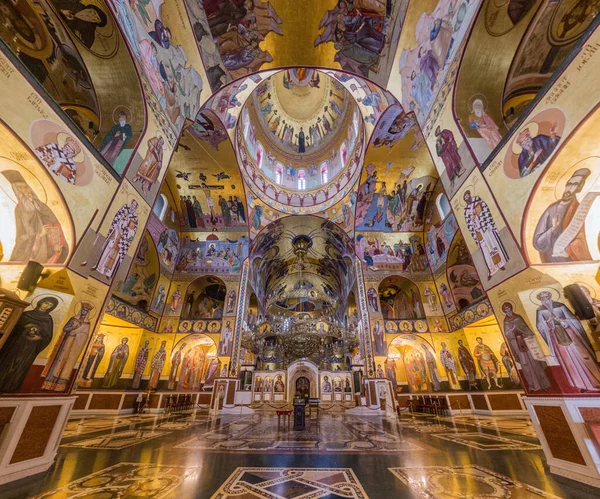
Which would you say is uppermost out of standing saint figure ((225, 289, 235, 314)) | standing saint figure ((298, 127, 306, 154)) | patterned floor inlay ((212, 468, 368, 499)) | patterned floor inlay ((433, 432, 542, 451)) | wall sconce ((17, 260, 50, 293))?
standing saint figure ((298, 127, 306, 154))

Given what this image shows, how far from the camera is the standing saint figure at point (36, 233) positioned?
177 inches

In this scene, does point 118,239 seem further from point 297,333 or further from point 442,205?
point 442,205

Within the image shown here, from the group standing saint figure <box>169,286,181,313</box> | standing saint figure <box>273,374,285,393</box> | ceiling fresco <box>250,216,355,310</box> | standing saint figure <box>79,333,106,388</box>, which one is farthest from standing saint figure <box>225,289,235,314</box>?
standing saint figure <box>273,374,285,393</box>

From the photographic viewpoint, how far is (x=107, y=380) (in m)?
11.8

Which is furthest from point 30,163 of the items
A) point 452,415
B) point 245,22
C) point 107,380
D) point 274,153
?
point 452,415

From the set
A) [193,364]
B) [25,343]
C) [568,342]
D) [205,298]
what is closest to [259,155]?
[205,298]

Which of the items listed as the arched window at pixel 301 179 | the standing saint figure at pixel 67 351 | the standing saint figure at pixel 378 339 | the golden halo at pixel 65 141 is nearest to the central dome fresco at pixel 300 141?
the arched window at pixel 301 179

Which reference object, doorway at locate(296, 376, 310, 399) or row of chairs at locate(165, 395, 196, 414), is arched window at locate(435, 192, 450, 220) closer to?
row of chairs at locate(165, 395, 196, 414)

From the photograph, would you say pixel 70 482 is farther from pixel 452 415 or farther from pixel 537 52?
pixel 452 415

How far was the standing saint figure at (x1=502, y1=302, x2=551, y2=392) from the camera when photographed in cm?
423

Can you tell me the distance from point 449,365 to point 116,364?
57.0 feet

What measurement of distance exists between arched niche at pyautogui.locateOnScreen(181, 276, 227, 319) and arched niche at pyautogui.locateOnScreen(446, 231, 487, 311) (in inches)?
534

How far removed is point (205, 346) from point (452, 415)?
1401cm

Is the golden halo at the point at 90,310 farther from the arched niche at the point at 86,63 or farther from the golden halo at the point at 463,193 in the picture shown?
the golden halo at the point at 463,193
